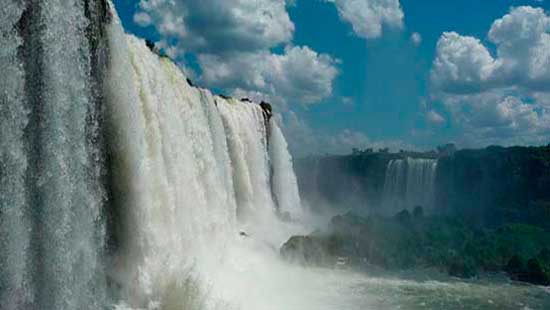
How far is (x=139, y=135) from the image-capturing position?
10.8 metres

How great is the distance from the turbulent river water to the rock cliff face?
1989 cm

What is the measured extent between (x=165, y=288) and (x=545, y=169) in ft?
105

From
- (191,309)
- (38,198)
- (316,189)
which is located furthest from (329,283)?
(316,189)

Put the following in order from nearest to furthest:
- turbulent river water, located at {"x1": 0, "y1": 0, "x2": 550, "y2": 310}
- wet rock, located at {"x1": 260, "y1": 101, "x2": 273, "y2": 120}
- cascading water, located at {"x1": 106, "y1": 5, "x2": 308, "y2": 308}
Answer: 1. turbulent river water, located at {"x1": 0, "y1": 0, "x2": 550, "y2": 310}
2. cascading water, located at {"x1": 106, "y1": 5, "x2": 308, "y2": 308}
3. wet rock, located at {"x1": 260, "y1": 101, "x2": 273, "y2": 120}

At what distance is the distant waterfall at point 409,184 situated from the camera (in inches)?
1497

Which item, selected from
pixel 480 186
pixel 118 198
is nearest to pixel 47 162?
pixel 118 198

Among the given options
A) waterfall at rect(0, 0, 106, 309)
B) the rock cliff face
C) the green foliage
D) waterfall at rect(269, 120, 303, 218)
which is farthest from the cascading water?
the rock cliff face

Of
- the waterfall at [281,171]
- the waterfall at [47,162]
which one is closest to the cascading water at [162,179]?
the waterfall at [47,162]

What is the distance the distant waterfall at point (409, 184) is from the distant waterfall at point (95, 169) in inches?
966

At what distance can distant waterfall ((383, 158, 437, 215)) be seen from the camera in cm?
3803

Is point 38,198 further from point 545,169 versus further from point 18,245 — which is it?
point 545,169

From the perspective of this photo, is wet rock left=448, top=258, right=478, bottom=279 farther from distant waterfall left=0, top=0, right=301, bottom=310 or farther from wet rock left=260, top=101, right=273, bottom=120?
wet rock left=260, top=101, right=273, bottom=120

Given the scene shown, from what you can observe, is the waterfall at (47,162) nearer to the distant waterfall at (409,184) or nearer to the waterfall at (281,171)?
the waterfall at (281,171)

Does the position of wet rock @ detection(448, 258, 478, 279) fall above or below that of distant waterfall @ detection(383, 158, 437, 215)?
below
